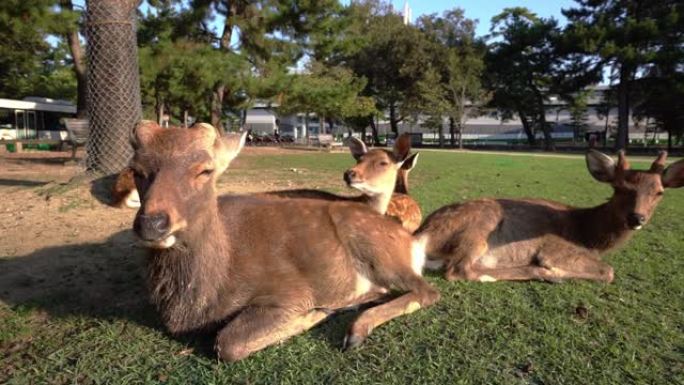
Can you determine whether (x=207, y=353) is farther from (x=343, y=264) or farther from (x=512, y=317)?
(x=512, y=317)

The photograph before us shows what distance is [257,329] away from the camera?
3.23 m

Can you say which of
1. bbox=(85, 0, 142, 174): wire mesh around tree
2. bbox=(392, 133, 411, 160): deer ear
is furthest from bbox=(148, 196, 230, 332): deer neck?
→ bbox=(85, 0, 142, 174): wire mesh around tree

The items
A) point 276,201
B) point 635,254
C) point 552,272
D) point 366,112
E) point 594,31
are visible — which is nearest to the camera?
point 276,201

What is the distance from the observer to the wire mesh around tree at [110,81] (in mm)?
8062

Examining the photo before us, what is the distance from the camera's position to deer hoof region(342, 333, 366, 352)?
3262 mm

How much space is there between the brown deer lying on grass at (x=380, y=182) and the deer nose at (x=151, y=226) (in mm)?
2561

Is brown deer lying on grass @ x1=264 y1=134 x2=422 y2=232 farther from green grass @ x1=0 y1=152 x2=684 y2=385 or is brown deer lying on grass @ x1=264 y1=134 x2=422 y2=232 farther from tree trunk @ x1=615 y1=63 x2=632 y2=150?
tree trunk @ x1=615 y1=63 x2=632 y2=150

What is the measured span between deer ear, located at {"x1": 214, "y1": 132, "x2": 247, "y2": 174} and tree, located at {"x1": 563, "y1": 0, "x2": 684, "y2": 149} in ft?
108

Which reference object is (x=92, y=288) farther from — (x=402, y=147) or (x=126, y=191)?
(x=402, y=147)

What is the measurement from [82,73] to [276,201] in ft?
58.4

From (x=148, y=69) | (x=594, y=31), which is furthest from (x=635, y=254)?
(x=594, y=31)

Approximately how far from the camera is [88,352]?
10.6ft

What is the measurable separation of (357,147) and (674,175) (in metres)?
3.36

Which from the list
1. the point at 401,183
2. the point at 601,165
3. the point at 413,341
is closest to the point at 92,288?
A: the point at 413,341
